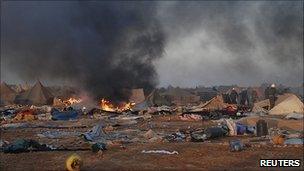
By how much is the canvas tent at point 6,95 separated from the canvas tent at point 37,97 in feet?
8.10

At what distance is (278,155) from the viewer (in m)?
13.4

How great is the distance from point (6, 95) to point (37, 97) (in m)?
6.71

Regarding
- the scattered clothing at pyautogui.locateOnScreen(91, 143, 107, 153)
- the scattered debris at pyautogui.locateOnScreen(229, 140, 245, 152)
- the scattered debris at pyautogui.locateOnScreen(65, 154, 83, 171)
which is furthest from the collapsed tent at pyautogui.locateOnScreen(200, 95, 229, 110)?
the scattered debris at pyautogui.locateOnScreen(65, 154, 83, 171)

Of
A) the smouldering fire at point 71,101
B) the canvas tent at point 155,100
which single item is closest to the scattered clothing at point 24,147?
the canvas tent at point 155,100

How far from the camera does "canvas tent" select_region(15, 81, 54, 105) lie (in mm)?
44781

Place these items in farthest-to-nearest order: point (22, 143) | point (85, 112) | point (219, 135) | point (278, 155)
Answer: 1. point (85, 112)
2. point (219, 135)
3. point (22, 143)
4. point (278, 155)

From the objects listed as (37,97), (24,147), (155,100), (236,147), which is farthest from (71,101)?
(236,147)

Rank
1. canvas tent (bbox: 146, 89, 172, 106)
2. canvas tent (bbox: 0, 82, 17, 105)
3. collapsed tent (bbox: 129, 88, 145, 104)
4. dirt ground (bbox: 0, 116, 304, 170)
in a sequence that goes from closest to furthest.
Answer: dirt ground (bbox: 0, 116, 304, 170) < canvas tent (bbox: 146, 89, 172, 106) < collapsed tent (bbox: 129, 88, 145, 104) < canvas tent (bbox: 0, 82, 17, 105)

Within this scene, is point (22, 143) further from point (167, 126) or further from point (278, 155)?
point (167, 126)

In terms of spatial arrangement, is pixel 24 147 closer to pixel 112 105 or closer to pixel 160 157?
pixel 160 157

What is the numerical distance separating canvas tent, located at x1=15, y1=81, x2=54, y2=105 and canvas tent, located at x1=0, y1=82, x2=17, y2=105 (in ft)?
8.10

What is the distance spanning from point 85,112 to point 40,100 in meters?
13.2

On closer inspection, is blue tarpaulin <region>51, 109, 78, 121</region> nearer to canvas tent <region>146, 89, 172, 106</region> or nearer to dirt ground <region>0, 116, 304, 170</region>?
canvas tent <region>146, 89, 172, 106</region>

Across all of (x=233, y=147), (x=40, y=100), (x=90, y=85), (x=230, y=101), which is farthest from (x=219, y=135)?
(x=40, y=100)
